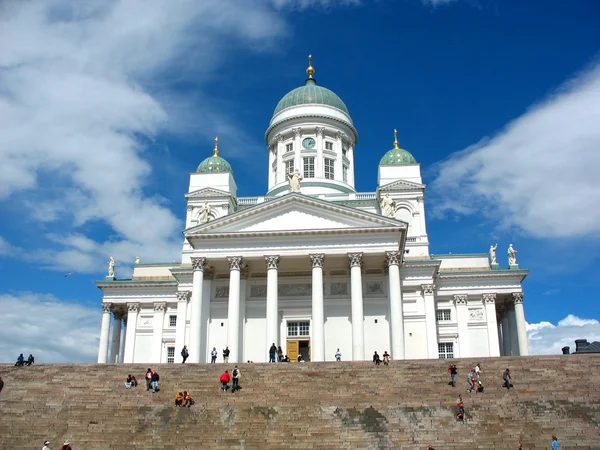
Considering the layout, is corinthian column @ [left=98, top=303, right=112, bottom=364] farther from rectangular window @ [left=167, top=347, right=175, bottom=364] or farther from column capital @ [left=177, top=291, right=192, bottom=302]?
column capital @ [left=177, top=291, right=192, bottom=302]

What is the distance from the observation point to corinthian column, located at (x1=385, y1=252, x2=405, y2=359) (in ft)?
124

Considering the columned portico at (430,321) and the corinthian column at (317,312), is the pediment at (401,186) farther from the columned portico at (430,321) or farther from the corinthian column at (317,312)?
the corinthian column at (317,312)

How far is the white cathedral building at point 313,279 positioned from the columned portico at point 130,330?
3.3 inches

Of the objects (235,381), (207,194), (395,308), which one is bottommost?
(235,381)

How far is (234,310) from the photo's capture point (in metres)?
38.9

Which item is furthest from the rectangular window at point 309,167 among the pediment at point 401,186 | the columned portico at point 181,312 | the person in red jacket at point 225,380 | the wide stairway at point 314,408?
the person in red jacket at point 225,380

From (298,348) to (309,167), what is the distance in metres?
19.6

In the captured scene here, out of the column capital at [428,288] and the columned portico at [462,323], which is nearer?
the column capital at [428,288]

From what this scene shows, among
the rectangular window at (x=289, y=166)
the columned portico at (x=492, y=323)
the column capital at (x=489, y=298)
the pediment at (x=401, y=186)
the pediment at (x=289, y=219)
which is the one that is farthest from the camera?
the rectangular window at (x=289, y=166)

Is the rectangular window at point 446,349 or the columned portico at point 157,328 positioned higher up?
the columned portico at point 157,328

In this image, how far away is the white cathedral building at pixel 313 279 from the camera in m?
39.8

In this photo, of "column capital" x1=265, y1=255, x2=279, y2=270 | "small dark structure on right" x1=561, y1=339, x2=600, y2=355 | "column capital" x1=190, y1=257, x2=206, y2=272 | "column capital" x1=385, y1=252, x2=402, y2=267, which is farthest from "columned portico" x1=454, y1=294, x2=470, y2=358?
"column capital" x1=190, y1=257, x2=206, y2=272

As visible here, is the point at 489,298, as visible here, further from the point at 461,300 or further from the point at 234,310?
the point at 234,310

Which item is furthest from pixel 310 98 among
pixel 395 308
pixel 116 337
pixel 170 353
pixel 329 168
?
pixel 116 337
